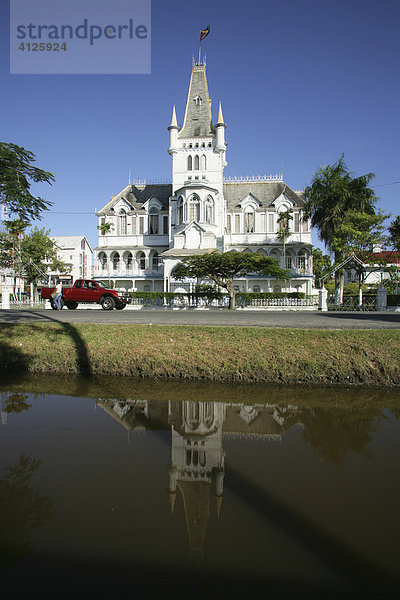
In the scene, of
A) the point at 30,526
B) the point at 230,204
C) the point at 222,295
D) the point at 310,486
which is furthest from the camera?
the point at 230,204

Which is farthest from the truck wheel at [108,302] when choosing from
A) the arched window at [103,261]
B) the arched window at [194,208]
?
the arched window at [103,261]

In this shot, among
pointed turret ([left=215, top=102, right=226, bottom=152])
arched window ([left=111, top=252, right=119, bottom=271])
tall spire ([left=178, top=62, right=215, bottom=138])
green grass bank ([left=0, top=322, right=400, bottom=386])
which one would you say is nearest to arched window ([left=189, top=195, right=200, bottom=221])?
pointed turret ([left=215, top=102, right=226, bottom=152])

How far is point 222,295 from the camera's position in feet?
103

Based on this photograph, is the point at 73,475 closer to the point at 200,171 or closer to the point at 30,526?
the point at 30,526

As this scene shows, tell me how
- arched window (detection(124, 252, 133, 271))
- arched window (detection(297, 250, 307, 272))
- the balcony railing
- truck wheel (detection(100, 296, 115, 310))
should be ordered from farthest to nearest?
arched window (detection(124, 252, 133, 271)) < the balcony railing < arched window (detection(297, 250, 307, 272)) < truck wheel (detection(100, 296, 115, 310))

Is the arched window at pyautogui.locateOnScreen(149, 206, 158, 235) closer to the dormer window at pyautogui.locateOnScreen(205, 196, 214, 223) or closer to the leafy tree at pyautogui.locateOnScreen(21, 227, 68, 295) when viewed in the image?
the dormer window at pyautogui.locateOnScreen(205, 196, 214, 223)

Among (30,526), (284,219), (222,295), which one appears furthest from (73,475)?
(284,219)

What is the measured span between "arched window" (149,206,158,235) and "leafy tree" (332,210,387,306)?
1060 inches

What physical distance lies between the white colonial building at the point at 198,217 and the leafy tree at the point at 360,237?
1142 centimetres

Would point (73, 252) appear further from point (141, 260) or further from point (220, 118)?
point (220, 118)

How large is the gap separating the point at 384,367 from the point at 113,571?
22.9ft

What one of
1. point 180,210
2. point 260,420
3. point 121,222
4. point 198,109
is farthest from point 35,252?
point 260,420

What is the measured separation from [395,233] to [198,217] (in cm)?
2184

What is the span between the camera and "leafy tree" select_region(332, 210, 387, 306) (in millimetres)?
32206
